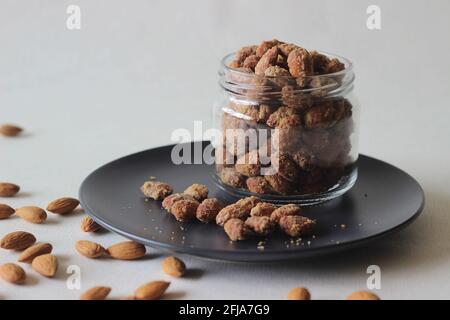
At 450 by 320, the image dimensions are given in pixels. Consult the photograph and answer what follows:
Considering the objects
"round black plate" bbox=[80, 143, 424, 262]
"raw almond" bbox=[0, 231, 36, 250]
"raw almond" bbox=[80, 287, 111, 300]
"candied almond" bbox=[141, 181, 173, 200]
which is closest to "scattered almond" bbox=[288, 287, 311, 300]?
"round black plate" bbox=[80, 143, 424, 262]

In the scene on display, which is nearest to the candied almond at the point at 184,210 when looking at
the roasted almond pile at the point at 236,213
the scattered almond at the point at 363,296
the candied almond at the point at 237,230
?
the roasted almond pile at the point at 236,213

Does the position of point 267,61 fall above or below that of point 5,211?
above

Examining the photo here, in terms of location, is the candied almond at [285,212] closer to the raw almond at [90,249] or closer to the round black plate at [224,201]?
the round black plate at [224,201]

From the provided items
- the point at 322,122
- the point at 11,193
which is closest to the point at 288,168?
the point at 322,122

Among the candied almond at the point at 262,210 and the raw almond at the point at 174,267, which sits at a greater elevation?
the candied almond at the point at 262,210

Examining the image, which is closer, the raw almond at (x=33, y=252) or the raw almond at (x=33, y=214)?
the raw almond at (x=33, y=252)

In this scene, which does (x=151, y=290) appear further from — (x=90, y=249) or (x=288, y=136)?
(x=288, y=136)

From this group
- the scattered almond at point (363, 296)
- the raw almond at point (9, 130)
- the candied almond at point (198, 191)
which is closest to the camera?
the scattered almond at point (363, 296)

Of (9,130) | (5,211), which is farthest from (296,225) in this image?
(9,130)

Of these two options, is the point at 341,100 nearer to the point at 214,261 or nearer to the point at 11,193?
the point at 214,261
